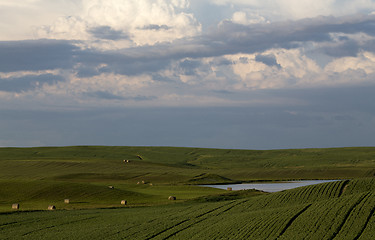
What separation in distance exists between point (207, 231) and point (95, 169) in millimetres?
95206

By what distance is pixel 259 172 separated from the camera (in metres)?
125

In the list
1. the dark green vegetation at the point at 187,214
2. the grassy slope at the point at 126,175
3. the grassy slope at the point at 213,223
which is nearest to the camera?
the grassy slope at the point at 213,223

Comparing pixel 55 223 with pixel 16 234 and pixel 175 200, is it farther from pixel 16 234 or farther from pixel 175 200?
pixel 175 200

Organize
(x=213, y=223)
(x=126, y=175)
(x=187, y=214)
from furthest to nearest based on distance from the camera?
1. (x=126, y=175)
2. (x=187, y=214)
3. (x=213, y=223)

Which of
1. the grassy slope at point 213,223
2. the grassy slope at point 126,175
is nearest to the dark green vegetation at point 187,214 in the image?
the grassy slope at point 213,223

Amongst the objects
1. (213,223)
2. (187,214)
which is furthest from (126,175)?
(213,223)

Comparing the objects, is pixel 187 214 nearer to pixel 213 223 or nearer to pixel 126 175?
pixel 213 223

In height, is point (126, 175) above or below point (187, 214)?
above

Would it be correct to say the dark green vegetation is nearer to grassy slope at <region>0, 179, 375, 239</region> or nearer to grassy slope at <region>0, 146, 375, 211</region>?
grassy slope at <region>0, 179, 375, 239</region>

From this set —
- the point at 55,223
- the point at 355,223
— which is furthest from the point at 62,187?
the point at 355,223

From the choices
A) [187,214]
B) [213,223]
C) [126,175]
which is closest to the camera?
A: [213,223]

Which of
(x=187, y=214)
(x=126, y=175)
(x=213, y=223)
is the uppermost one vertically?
(x=126, y=175)

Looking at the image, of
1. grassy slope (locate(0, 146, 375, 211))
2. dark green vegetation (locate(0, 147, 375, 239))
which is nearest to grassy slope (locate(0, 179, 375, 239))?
dark green vegetation (locate(0, 147, 375, 239))

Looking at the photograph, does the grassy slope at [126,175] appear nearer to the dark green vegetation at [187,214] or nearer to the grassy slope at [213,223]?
the dark green vegetation at [187,214]
